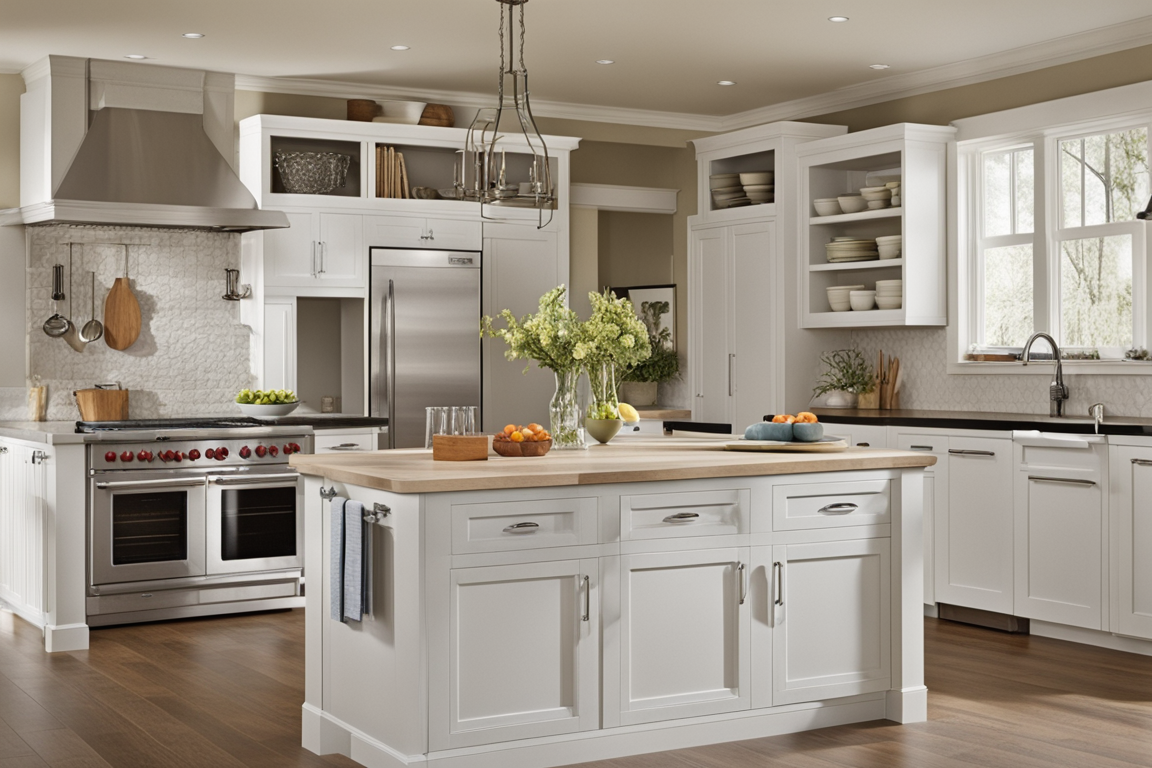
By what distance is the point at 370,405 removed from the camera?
711 centimetres

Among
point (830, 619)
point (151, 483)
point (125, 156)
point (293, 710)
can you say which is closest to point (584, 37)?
point (125, 156)

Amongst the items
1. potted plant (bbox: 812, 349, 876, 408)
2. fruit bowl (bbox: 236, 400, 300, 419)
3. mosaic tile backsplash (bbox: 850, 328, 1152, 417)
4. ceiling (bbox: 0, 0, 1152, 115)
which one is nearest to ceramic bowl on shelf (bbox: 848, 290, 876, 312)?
mosaic tile backsplash (bbox: 850, 328, 1152, 417)

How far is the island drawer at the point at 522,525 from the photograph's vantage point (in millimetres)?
3611

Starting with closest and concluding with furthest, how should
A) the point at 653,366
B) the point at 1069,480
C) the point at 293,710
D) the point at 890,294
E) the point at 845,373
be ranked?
the point at 293,710 → the point at 1069,480 → the point at 890,294 → the point at 845,373 → the point at 653,366

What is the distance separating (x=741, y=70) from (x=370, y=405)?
2.75m

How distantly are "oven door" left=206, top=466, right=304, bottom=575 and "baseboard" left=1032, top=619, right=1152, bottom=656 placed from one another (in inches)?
140

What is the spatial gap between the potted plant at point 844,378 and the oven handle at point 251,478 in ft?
10.1

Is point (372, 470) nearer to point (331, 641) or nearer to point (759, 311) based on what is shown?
point (331, 641)

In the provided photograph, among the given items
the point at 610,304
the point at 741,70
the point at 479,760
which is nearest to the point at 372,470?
the point at 479,760

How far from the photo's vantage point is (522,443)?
4.25 meters

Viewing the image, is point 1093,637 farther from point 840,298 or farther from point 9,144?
point 9,144

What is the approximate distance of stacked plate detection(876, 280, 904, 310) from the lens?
696cm

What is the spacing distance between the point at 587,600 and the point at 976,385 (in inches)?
148

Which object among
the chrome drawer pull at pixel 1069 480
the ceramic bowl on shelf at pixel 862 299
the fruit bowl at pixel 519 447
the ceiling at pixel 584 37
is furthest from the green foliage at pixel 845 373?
the fruit bowl at pixel 519 447
